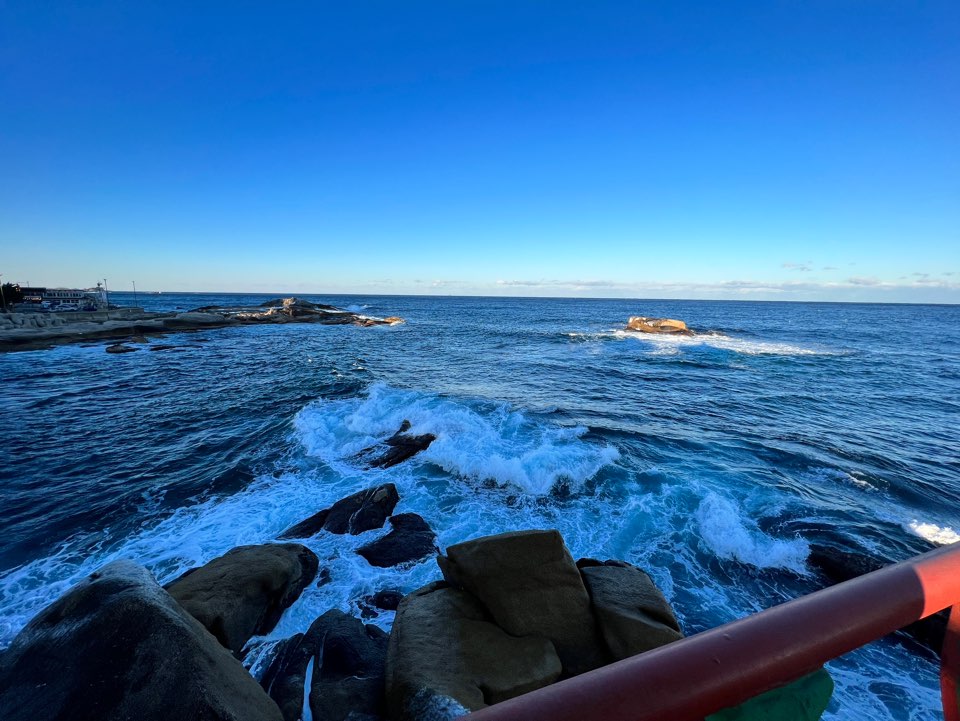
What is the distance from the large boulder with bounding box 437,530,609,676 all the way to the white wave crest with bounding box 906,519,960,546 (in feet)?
28.0

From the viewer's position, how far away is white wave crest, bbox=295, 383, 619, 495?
11594mm

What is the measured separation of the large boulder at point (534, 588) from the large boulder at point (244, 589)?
304 cm

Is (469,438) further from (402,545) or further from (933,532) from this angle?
(933,532)

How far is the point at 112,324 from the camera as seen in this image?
40.8 meters

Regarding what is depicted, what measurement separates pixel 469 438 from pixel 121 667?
1017 cm

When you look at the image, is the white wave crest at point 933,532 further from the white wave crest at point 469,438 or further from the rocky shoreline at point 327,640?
the white wave crest at point 469,438

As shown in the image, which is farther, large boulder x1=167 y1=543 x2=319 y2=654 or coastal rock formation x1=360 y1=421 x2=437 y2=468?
coastal rock formation x1=360 y1=421 x2=437 y2=468

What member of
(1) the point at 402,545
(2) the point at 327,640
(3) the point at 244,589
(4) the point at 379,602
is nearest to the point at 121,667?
(2) the point at 327,640

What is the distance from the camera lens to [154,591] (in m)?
4.61

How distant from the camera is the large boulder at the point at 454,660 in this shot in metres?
4.26

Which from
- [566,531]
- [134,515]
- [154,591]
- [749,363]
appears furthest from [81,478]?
[749,363]

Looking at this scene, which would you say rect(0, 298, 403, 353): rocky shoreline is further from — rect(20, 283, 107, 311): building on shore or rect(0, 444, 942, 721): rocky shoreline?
rect(0, 444, 942, 721): rocky shoreline

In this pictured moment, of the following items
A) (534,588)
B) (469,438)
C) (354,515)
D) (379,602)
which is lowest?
(379,602)

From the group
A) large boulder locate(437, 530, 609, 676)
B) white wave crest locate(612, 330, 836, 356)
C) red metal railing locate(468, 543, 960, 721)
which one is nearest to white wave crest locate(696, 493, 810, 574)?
large boulder locate(437, 530, 609, 676)
